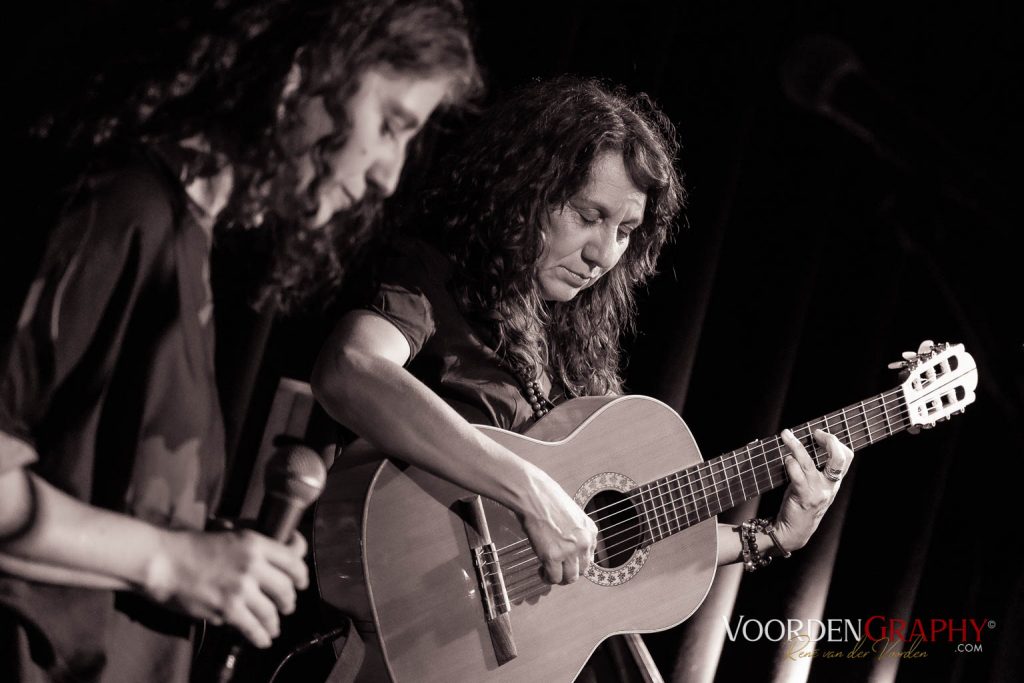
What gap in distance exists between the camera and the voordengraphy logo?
303cm

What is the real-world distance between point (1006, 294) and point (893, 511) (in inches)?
83.6

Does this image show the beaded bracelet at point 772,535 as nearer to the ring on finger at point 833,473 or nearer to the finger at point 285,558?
the ring on finger at point 833,473

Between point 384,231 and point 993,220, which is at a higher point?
point 993,220

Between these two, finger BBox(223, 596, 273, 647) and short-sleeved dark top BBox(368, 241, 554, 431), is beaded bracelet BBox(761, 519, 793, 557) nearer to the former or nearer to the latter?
short-sleeved dark top BBox(368, 241, 554, 431)

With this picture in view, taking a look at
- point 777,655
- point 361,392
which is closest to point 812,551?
point 777,655

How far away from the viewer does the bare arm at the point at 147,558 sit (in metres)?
0.85

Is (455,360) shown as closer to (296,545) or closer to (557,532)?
(557,532)

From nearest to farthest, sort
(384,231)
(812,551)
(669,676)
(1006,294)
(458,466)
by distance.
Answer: (1006,294)
(458,466)
(384,231)
(669,676)
(812,551)

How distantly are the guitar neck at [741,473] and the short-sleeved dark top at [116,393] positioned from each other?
3.84 feet

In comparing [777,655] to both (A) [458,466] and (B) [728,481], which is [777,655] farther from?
(A) [458,466]

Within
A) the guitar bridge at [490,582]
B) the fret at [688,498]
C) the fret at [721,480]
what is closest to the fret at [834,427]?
the fret at [721,480]

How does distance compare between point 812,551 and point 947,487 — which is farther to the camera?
point 947,487

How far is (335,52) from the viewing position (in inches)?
43.9

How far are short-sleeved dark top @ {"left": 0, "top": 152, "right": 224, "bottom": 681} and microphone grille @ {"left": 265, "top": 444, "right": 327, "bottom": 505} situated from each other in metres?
0.19
